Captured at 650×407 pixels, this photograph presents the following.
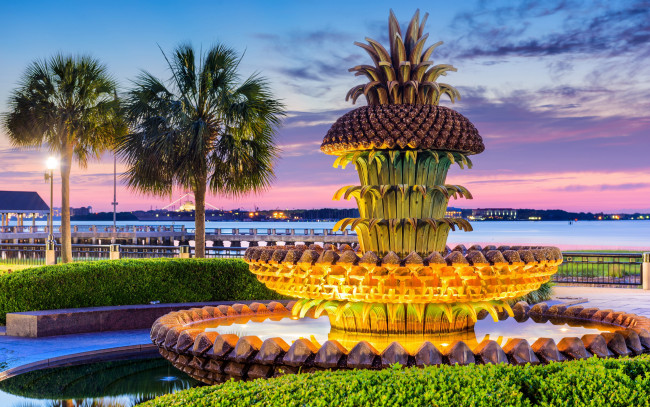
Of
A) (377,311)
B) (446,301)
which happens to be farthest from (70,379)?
(446,301)

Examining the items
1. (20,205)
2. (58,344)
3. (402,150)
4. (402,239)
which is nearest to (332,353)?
(402,239)

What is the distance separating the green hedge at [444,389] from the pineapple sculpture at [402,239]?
1.34 m

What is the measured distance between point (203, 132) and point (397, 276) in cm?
1304

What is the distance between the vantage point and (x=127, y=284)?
1267 cm

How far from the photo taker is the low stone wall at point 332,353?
488 centimetres

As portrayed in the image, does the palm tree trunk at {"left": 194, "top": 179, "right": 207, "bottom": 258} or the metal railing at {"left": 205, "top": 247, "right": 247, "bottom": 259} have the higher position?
the palm tree trunk at {"left": 194, "top": 179, "right": 207, "bottom": 258}

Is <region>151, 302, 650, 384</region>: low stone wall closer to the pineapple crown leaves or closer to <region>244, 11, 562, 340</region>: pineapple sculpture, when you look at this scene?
<region>244, 11, 562, 340</region>: pineapple sculpture

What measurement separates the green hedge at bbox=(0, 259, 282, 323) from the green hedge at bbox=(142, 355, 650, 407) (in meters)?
8.96

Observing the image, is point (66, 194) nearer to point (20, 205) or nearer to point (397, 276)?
point (397, 276)

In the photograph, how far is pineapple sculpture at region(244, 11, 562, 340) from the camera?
5.41 m

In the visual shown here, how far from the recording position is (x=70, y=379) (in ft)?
27.2

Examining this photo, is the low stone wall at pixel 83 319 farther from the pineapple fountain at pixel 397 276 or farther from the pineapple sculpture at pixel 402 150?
the pineapple sculpture at pixel 402 150

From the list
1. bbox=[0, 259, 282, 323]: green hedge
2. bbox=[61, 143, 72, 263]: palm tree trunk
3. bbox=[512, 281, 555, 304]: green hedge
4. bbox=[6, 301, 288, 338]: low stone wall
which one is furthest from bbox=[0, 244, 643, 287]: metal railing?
bbox=[6, 301, 288, 338]: low stone wall

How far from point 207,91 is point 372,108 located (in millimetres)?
13063
